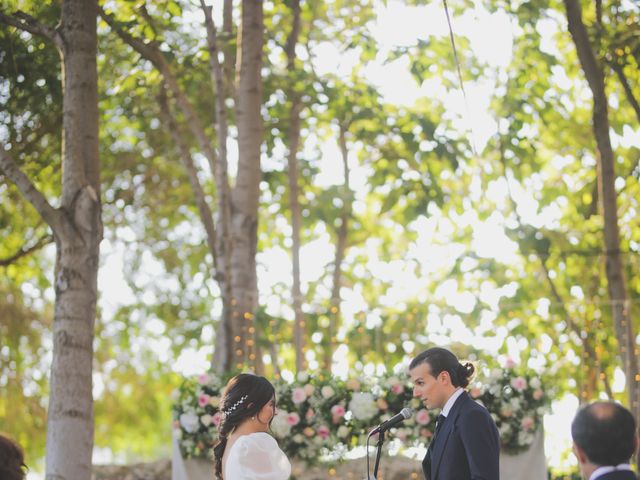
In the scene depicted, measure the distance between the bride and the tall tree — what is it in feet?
7.57

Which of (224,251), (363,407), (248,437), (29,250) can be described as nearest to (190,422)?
(363,407)

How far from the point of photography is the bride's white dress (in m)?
4.93

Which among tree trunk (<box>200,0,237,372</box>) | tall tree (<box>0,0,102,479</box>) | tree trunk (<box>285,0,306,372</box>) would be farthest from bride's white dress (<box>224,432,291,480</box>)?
tree trunk (<box>285,0,306,372</box>)

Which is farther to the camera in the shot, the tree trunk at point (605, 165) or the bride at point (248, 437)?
the tree trunk at point (605, 165)

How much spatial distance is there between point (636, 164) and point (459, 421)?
922 cm

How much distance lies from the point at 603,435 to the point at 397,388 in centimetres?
521

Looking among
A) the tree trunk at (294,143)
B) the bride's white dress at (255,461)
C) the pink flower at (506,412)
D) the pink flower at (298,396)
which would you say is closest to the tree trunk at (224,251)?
the pink flower at (298,396)

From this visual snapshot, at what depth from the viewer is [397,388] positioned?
332 inches

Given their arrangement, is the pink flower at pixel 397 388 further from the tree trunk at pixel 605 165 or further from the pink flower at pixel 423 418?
the tree trunk at pixel 605 165

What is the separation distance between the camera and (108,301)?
629 inches

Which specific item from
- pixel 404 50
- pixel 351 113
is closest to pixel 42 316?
pixel 351 113

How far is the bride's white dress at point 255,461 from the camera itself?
16.2 feet

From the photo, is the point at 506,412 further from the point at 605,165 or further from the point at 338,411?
the point at 605,165

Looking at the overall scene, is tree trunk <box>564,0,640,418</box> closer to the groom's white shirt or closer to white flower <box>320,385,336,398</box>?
white flower <box>320,385,336,398</box>
